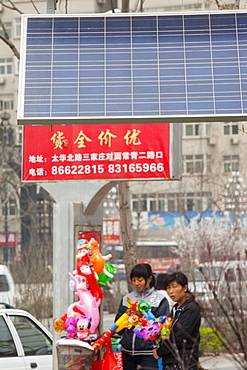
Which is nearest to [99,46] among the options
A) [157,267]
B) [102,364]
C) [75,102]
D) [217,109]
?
[75,102]

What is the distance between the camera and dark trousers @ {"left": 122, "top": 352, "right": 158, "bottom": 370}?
733 cm

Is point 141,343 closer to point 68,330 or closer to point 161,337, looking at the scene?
point 161,337

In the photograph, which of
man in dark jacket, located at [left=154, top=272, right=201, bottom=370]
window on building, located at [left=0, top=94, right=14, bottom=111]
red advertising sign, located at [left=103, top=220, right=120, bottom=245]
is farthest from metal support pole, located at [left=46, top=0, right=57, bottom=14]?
window on building, located at [left=0, top=94, right=14, bottom=111]

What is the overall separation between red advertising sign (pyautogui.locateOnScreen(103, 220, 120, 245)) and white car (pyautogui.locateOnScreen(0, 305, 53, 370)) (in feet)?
90.9

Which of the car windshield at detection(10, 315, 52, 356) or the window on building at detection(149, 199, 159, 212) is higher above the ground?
the window on building at detection(149, 199, 159, 212)

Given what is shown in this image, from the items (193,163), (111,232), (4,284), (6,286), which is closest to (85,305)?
(6,286)

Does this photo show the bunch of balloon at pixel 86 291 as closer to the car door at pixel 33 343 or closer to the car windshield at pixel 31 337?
the car door at pixel 33 343

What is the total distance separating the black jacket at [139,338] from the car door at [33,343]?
A: 7.75 feet

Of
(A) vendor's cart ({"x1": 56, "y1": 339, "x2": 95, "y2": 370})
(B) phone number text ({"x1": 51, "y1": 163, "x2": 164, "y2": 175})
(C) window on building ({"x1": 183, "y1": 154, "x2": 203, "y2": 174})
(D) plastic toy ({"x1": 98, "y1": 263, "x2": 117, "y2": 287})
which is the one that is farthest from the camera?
(C) window on building ({"x1": 183, "y1": 154, "x2": 203, "y2": 174})

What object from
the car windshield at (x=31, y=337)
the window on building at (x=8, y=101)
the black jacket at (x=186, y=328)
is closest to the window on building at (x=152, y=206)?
the window on building at (x=8, y=101)

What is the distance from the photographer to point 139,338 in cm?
732

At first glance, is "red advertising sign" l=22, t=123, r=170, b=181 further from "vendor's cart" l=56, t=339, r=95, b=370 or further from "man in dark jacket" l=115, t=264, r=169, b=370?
"vendor's cart" l=56, t=339, r=95, b=370

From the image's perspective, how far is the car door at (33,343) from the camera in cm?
952

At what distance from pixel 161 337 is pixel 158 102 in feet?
7.18
